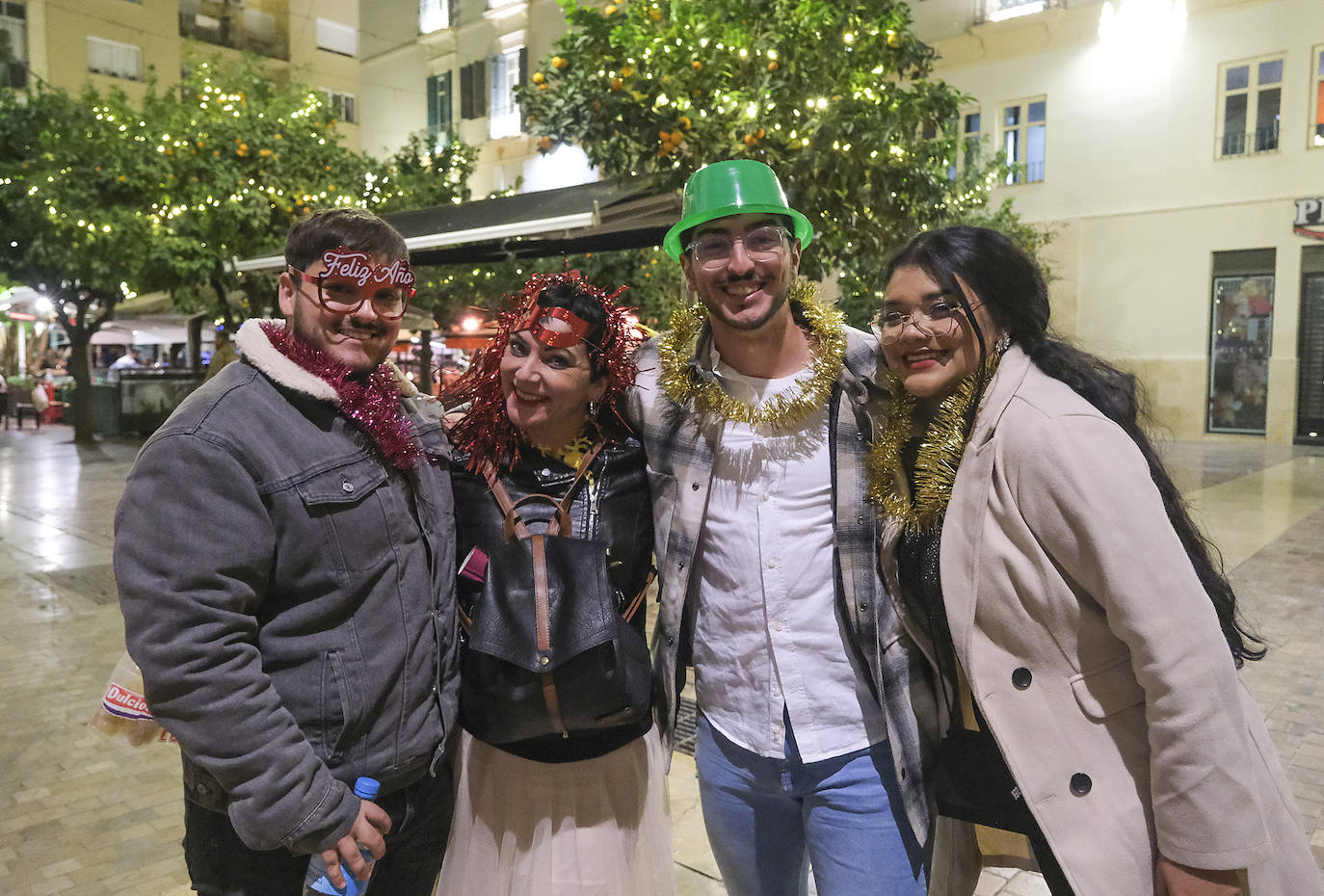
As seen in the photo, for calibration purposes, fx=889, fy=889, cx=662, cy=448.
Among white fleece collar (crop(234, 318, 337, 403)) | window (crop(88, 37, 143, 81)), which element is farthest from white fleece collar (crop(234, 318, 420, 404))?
window (crop(88, 37, 143, 81))

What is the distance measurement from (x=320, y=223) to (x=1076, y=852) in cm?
197

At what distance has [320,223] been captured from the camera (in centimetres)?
194

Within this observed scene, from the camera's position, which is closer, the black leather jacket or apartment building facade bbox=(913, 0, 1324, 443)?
the black leather jacket

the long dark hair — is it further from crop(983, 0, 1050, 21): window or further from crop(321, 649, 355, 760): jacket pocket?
crop(983, 0, 1050, 21): window

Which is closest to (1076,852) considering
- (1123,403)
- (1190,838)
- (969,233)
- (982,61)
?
(1190,838)

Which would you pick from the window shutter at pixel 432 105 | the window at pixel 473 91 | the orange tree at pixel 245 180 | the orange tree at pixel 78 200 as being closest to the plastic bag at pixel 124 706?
the orange tree at pixel 245 180

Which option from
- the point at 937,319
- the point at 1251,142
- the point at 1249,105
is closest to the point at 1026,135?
the point at 1249,105

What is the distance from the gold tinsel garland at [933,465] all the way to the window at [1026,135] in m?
18.6

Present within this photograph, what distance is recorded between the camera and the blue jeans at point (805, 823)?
1.95m

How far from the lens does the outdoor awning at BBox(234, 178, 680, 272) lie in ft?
19.2

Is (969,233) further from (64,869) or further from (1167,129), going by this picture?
(1167,129)

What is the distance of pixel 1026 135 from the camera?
18797 millimetres

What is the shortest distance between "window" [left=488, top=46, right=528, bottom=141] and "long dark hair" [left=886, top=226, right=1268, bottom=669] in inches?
925

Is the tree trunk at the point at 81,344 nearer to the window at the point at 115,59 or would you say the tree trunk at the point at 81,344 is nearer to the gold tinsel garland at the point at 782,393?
the window at the point at 115,59
